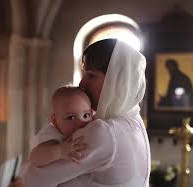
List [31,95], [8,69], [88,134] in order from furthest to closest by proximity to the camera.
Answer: [31,95]
[8,69]
[88,134]

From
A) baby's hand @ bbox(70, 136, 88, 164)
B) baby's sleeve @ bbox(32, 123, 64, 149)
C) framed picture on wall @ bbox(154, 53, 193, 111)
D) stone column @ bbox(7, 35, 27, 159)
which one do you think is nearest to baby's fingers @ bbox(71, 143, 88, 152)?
baby's hand @ bbox(70, 136, 88, 164)

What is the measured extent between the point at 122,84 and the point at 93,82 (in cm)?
8

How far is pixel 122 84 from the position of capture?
123cm

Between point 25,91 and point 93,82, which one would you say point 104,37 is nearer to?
point 25,91

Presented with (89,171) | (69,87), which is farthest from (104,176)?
(69,87)

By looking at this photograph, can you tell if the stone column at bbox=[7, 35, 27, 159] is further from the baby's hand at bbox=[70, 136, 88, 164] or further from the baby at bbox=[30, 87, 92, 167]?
the baby's hand at bbox=[70, 136, 88, 164]

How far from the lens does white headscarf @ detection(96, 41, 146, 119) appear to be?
121 centimetres

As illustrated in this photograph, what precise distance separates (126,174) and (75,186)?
0.43 feet

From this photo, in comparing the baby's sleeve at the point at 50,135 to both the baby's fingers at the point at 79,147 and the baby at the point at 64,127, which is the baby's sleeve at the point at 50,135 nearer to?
the baby at the point at 64,127

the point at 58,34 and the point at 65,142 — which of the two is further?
the point at 58,34

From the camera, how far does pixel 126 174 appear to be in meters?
1.18

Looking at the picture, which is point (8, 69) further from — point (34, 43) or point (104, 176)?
point (104, 176)

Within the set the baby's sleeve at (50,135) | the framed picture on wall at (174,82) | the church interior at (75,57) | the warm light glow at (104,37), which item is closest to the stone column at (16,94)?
the church interior at (75,57)

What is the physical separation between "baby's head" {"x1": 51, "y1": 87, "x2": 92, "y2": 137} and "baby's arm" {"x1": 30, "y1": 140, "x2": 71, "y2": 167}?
0.16 ft
